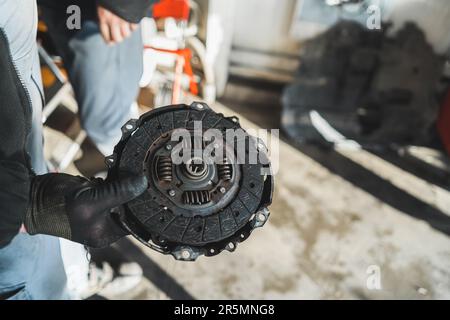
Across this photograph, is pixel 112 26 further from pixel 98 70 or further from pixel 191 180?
pixel 191 180

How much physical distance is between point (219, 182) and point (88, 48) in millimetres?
778

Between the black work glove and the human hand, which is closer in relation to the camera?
the black work glove

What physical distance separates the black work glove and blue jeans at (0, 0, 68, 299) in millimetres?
186

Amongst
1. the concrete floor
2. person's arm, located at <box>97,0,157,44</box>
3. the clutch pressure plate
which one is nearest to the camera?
the clutch pressure plate

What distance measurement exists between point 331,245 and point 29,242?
3.61ft

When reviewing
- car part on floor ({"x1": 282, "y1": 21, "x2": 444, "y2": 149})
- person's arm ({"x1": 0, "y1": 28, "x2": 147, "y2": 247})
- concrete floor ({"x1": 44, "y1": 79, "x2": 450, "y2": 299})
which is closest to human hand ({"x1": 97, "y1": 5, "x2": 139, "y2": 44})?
person's arm ({"x1": 0, "y1": 28, "x2": 147, "y2": 247})

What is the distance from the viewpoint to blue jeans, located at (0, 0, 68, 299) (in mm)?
688

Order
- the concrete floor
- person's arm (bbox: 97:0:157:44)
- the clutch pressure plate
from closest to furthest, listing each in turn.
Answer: the clutch pressure plate < person's arm (bbox: 97:0:157:44) < the concrete floor

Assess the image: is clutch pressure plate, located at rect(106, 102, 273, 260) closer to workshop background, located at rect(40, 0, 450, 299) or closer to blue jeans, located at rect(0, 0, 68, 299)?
blue jeans, located at rect(0, 0, 68, 299)

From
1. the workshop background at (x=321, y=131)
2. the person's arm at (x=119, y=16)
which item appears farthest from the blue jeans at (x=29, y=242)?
the workshop background at (x=321, y=131)

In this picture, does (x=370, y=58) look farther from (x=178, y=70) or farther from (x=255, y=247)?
(x=255, y=247)

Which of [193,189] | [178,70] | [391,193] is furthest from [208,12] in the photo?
[193,189]

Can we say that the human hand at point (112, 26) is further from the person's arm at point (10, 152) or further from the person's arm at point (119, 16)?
the person's arm at point (10, 152)

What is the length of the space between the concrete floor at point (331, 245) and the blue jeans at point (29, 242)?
49 centimetres
